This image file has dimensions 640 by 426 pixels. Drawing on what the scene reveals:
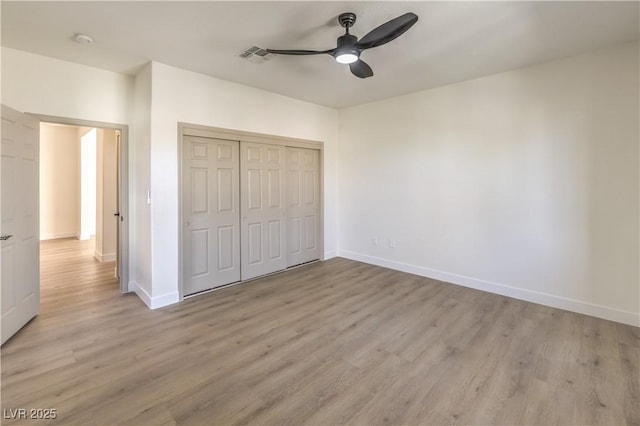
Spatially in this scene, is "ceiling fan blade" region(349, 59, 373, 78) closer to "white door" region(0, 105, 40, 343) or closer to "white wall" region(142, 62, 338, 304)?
"white wall" region(142, 62, 338, 304)

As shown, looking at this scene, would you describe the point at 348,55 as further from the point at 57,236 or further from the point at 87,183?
the point at 57,236

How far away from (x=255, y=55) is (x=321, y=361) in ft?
9.94

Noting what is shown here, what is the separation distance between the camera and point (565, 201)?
3316mm

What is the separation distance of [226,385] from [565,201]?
381 cm

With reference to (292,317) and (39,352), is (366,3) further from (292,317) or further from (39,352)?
(39,352)

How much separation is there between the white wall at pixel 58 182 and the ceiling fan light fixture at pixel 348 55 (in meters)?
8.08

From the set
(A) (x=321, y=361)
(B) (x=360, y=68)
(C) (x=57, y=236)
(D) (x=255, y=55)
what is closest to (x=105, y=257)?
(C) (x=57, y=236)

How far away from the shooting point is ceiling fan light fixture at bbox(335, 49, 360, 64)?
2429mm

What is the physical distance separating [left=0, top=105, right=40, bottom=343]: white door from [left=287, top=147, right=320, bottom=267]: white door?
3.04 meters

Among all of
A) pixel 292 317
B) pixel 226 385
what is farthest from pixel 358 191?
pixel 226 385

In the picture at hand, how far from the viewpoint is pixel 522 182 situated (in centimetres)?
360

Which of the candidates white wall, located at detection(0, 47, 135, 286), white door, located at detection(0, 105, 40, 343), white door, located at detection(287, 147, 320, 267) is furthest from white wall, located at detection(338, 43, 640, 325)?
white door, located at detection(0, 105, 40, 343)

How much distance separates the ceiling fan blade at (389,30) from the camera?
2027 mm

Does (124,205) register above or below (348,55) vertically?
below
